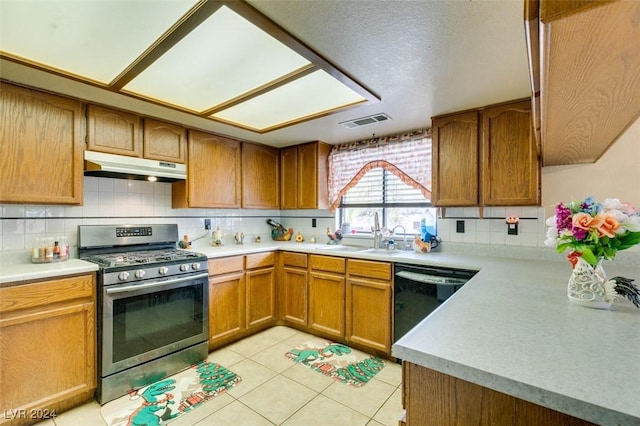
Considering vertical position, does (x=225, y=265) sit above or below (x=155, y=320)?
above

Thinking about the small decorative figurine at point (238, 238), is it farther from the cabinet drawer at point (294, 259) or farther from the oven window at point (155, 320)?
the oven window at point (155, 320)

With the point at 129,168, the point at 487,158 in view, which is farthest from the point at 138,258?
the point at 487,158

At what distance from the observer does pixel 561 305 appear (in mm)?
1125

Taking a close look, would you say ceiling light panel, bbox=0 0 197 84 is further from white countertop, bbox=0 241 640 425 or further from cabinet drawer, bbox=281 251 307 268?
cabinet drawer, bbox=281 251 307 268

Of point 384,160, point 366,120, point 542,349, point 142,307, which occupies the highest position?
point 366,120

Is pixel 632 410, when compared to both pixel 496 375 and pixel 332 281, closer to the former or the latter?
pixel 496 375

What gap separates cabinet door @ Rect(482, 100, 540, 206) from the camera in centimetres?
218

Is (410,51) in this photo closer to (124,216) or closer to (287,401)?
(287,401)

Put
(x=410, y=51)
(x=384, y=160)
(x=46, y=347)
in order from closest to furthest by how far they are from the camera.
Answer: (x=410, y=51) → (x=46, y=347) → (x=384, y=160)

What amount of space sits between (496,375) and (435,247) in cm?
225

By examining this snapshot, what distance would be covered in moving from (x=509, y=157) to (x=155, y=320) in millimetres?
3004

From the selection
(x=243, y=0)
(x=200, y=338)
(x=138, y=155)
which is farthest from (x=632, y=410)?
(x=138, y=155)

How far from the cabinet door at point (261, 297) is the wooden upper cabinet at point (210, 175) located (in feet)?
2.69

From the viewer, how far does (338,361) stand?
2.48 m
